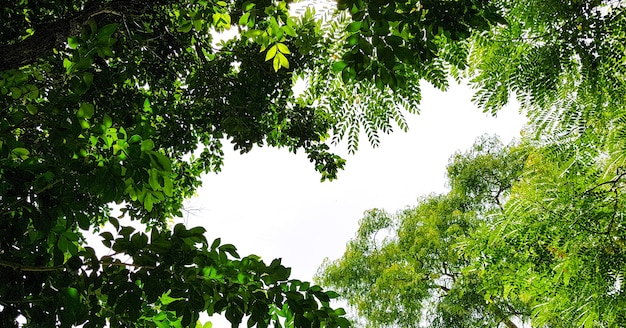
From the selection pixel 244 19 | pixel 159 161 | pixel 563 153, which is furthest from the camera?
pixel 563 153

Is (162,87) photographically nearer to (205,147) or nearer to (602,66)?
(205,147)

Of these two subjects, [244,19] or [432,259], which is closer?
[244,19]

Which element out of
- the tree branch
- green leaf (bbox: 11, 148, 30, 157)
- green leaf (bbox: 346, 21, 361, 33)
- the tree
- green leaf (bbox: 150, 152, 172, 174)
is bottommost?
the tree branch

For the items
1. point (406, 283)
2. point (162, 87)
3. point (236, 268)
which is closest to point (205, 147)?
point (162, 87)

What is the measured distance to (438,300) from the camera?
10.2m

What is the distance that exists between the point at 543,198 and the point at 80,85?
365cm

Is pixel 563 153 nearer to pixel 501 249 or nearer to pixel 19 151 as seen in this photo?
pixel 501 249

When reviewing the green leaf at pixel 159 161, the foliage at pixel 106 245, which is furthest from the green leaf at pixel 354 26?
the green leaf at pixel 159 161

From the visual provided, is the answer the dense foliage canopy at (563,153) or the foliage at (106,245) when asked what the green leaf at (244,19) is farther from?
the dense foliage canopy at (563,153)

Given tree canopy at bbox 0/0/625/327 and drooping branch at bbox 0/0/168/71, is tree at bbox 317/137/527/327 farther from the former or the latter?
drooping branch at bbox 0/0/168/71

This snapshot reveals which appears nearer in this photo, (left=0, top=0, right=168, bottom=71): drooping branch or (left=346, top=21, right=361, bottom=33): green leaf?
(left=346, top=21, right=361, bottom=33): green leaf

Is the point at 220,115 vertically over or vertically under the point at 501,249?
over

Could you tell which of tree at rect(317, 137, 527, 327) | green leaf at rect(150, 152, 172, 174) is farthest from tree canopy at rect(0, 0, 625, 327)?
tree at rect(317, 137, 527, 327)

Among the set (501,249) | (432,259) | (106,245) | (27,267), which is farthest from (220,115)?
(432,259)
